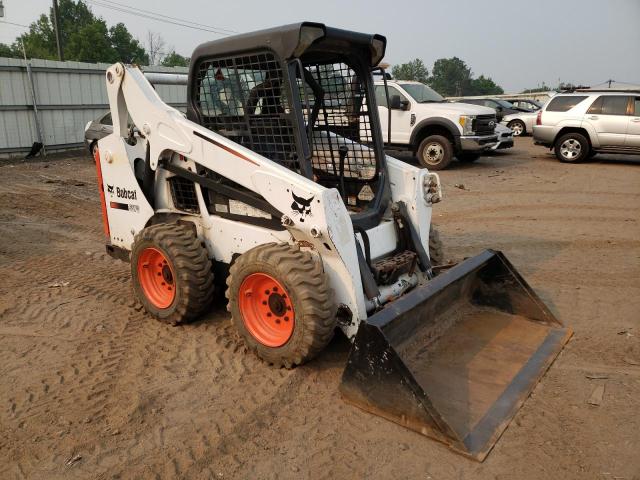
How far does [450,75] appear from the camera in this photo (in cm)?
10975

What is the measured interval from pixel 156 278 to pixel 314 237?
72.1 inches

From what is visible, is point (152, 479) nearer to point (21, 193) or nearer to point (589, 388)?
point (589, 388)

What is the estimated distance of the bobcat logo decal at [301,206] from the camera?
11.1 feet

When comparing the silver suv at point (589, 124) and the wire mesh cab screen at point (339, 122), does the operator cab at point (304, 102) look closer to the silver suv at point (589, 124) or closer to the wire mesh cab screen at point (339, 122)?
the wire mesh cab screen at point (339, 122)

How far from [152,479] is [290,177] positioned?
1.92m

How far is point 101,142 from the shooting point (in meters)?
4.84

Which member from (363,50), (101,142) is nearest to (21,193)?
(101,142)

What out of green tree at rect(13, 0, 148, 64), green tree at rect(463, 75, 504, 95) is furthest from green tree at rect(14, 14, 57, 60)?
green tree at rect(463, 75, 504, 95)

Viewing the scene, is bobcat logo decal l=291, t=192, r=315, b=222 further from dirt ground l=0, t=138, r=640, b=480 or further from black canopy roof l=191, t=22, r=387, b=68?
dirt ground l=0, t=138, r=640, b=480

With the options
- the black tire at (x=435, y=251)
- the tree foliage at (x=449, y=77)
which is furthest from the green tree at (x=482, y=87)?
the black tire at (x=435, y=251)

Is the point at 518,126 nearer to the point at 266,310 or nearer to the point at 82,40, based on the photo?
the point at 266,310

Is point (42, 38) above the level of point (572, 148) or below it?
above

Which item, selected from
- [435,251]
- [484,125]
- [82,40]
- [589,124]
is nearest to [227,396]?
[435,251]

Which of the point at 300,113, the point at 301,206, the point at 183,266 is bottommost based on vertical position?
the point at 183,266
